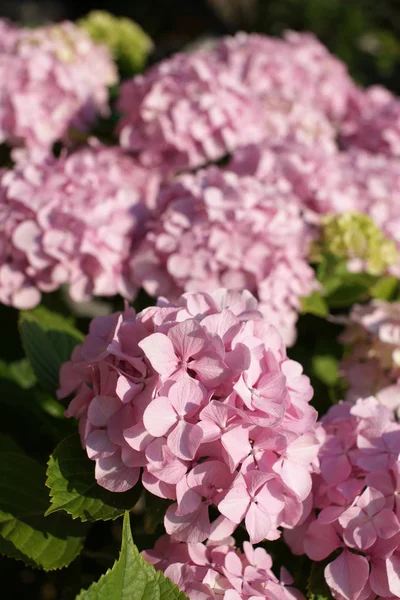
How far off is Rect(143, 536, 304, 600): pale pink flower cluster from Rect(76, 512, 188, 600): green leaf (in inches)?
1.9

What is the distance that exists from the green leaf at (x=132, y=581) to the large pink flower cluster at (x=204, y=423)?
60 mm

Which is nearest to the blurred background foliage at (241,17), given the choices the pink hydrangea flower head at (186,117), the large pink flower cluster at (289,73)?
the large pink flower cluster at (289,73)

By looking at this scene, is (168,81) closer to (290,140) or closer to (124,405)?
(290,140)

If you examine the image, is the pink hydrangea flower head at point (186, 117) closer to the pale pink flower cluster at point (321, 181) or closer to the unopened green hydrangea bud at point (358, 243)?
the pale pink flower cluster at point (321, 181)

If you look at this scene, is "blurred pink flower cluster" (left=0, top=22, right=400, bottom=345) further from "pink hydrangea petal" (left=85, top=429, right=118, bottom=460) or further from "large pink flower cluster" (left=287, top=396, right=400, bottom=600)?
"pink hydrangea petal" (left=85, top=429, right=118, bottom=460)

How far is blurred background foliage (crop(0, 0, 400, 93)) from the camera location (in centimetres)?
675

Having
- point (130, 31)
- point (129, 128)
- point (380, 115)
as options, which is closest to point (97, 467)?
point (129, 128)

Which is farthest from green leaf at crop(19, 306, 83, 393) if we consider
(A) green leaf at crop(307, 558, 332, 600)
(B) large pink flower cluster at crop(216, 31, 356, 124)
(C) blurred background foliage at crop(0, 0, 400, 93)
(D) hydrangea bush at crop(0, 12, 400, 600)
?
(C) blurred background foliage at crop(0, 0, 400, 93)

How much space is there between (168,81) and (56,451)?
1135 millimetres

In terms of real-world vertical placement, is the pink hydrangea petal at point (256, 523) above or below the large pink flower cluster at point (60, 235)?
above

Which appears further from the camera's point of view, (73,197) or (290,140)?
(290,140)

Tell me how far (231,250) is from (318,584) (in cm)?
66

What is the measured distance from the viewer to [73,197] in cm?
140

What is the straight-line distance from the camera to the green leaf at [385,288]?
162 cm
